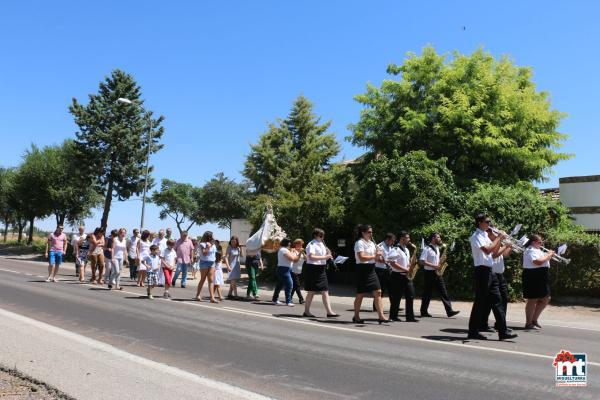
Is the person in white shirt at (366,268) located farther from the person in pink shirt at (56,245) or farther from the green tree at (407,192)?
the person in pink shirt at (56,245)

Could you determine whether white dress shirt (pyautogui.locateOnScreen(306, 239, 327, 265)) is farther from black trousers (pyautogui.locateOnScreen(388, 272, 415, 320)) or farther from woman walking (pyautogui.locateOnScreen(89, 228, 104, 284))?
woman walking (pyautogui.locateOnScreen(89, 228, 104, 284))

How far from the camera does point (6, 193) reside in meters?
50.9

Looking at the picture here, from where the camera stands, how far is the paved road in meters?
5.61

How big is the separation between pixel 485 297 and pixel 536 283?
2259 millimetres

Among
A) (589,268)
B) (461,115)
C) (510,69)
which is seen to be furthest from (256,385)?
(510,69)

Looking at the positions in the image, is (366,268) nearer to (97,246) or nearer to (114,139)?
(97,246)

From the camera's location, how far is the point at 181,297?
14.8 meters

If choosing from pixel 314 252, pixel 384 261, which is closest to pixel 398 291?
pixel 384 261

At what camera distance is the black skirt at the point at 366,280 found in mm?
9648

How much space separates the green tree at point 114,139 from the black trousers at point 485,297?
3655cm

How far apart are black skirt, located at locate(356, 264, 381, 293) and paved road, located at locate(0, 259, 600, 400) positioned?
75cm

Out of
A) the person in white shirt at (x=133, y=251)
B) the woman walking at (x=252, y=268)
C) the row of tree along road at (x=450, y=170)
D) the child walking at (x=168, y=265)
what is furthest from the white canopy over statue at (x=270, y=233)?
the child walking at (x=168, y=265)

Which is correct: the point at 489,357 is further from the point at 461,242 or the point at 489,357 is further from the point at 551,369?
the point at 461,242

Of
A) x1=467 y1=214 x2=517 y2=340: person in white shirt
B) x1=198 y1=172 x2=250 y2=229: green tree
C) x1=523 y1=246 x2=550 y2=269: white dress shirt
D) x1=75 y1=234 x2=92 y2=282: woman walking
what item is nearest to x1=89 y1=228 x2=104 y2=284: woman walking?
x1=75 y1=234 x2=92 y2=282: woman walking
